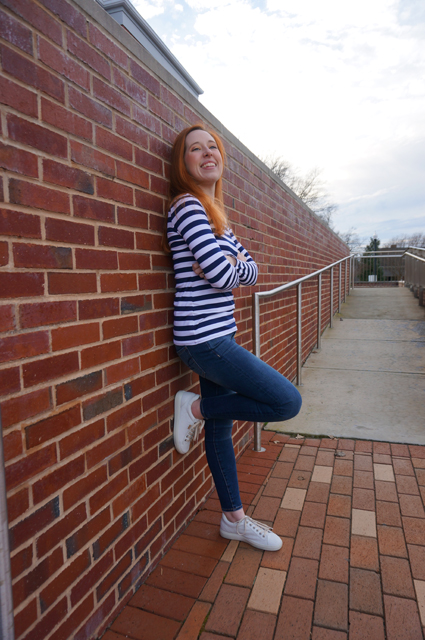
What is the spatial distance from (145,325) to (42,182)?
67 cm

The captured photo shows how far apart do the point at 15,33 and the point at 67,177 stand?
0.35m

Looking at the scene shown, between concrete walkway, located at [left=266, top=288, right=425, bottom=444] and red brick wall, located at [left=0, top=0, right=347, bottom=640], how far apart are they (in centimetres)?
163

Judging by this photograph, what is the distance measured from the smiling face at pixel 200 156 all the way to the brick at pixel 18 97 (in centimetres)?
78

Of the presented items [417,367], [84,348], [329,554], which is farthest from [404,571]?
[417,367]

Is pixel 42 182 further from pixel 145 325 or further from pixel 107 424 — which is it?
pixel 107 424

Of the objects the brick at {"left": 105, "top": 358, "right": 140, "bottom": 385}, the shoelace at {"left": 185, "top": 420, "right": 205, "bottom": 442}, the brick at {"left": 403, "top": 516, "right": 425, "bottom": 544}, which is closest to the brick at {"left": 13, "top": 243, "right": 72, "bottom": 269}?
the brick at {"left": 105, "top": 358, "right": 140, "bottom": 385}

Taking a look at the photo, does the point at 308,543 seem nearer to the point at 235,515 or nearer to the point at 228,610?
the point at 235,515

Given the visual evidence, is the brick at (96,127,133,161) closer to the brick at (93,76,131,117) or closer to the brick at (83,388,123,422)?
the brick at (93,76,131,117)

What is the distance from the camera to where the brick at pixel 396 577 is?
1.55 m

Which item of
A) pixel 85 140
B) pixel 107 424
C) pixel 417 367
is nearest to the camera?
pixel 85 140

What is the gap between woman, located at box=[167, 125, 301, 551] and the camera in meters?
1.61

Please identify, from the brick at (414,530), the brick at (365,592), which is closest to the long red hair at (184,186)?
the brick at (365,592)

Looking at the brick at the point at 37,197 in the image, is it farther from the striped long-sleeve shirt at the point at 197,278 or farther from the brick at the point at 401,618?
the brick at the point at 401,618

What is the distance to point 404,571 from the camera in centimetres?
166
